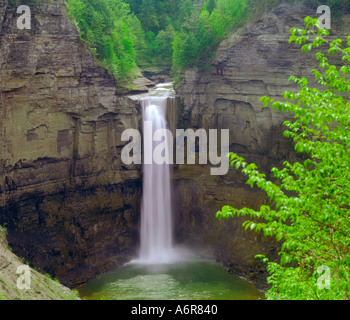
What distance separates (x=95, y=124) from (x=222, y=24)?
13228mm

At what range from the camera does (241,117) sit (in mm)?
36062

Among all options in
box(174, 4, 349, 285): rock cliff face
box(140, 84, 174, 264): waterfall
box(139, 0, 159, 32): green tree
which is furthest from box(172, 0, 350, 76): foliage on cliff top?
box(139, 0, 159, 32): green tree

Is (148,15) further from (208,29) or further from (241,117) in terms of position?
(241,117)

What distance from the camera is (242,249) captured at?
35.2 m

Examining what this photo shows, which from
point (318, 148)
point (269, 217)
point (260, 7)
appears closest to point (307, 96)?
point (318, 148)

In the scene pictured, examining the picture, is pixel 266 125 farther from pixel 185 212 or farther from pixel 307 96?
pixel 307 96

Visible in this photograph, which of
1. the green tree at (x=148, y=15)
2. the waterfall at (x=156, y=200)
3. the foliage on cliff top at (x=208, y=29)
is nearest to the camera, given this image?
the foliage on cliff top at (x=208, y=29)

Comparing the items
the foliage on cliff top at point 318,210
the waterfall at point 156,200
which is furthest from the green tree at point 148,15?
the foliage on cliff top at point 318,210

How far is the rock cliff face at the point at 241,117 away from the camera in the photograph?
110 feet

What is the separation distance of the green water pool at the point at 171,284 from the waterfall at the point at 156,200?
10.1 feet

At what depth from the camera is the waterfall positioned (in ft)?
Result: 122

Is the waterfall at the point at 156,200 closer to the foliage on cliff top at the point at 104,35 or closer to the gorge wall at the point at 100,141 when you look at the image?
the gorge wall at the point at 100,141

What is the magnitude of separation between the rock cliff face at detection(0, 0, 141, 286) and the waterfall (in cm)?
75

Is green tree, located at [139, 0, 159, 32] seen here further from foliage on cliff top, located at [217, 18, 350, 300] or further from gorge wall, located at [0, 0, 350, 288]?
foliage on cliff top, located at [217, 18, 350, 300]
